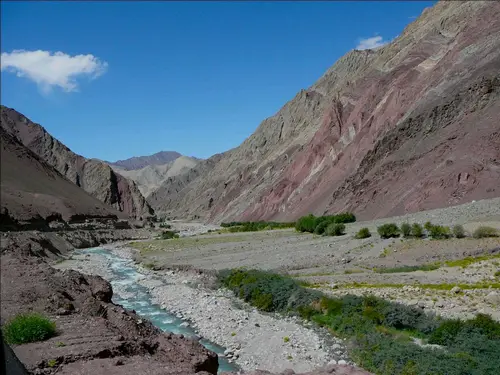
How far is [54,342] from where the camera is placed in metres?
12.6

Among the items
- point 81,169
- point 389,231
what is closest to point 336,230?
point 389,231

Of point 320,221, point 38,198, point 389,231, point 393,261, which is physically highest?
point 38,198

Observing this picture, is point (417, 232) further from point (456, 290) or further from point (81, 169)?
point (81, 169)

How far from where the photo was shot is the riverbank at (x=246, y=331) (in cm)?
1633

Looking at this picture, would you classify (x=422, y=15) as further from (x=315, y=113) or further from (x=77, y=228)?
(x=77, y=228)

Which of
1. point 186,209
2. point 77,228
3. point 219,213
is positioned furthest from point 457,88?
point 186,209

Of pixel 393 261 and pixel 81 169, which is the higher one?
pixel 81 169

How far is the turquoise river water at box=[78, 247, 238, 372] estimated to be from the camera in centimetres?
1858

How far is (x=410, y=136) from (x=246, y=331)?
53.9 meters

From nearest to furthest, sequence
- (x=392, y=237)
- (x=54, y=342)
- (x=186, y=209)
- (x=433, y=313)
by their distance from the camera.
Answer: (x=54, y=342)
(x=433, y=313)
(x=392, y=237)
(x=186, y=209)

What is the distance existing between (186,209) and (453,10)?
360 ft

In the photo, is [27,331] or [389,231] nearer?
[27,331]

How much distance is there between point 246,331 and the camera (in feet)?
65.1

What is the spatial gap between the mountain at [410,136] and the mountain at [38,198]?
35.6 meters
